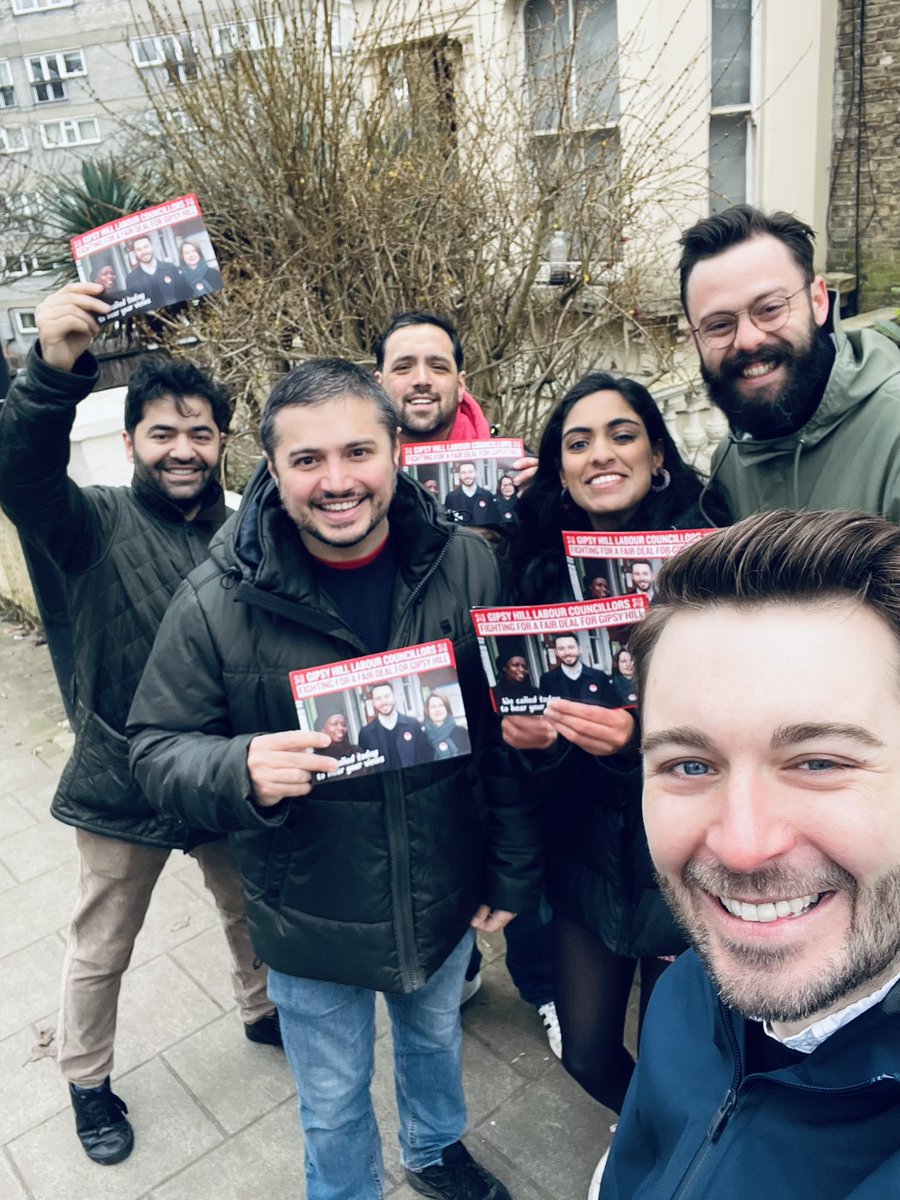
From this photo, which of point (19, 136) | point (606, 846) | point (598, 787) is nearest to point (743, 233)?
point (598, 787)

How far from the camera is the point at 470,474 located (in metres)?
3.05

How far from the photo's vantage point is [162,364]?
113 inches

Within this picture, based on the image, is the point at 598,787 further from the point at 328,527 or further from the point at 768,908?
the point at 768,908

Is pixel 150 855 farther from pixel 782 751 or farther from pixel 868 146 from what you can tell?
pixel 868 146

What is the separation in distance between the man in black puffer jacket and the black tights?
0.78 ft

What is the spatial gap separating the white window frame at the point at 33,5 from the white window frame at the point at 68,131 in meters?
3.28

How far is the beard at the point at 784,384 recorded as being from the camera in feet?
7.77

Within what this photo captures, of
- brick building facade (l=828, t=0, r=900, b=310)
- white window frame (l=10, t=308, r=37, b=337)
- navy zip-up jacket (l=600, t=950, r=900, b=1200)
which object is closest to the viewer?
navy zip-up jacket (l=600, t=950, r=900, b=1200)

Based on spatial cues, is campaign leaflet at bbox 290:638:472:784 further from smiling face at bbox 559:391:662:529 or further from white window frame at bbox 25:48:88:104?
white window frame at bbox 25:48:88:104

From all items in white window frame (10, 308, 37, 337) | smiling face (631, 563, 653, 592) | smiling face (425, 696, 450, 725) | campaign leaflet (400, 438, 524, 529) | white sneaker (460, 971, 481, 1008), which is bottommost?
white sneaker (460, 971, 481, 1008)

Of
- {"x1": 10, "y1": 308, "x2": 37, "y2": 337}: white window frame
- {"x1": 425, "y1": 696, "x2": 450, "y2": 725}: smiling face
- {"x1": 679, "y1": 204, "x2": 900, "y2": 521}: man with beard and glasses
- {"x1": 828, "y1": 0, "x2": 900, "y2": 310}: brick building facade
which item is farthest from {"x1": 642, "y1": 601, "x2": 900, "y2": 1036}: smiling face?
{"x1": 10, "y1": 308, "x2": 37, "y2": 337}: white window frame

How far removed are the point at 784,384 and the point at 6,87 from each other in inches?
1339

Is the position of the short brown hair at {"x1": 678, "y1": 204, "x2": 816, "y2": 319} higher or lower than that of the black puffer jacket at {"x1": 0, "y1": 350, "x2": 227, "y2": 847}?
higher

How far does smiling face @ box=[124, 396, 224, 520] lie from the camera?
9.29 feet
